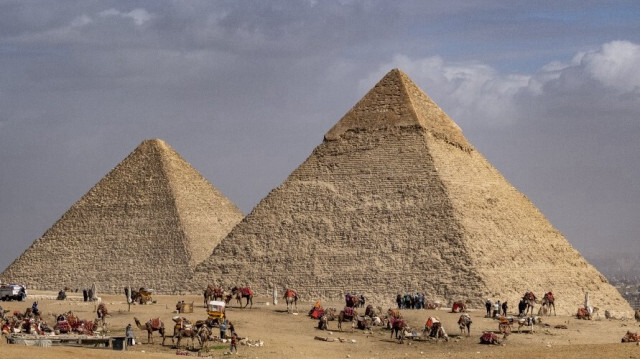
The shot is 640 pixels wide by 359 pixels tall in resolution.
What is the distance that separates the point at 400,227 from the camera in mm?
71812

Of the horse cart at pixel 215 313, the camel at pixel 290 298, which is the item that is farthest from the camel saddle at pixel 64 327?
the camel at pixel 290 298

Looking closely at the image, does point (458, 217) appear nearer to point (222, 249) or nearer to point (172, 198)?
point (222, 249)

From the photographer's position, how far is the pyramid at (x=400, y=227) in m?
69.2

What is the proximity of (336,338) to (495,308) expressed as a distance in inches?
465

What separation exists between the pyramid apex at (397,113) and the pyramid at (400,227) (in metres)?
0.07

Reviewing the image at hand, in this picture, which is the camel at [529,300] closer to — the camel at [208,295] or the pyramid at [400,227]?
the pyramid at [400,227]

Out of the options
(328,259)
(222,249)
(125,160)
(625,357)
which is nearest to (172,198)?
(125,160)

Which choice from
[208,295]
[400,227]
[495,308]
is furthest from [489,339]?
[400,227]

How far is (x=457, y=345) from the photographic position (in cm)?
5044

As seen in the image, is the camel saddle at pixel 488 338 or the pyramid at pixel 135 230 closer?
the camel saddle at pixel 488 338

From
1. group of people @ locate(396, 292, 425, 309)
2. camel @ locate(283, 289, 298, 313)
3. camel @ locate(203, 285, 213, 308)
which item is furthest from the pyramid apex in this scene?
camel @ locate(203, 285, 213, 308)

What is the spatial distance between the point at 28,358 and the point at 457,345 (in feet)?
54.4

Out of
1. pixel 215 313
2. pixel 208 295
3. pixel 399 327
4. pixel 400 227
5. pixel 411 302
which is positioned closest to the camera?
pixel 399 327

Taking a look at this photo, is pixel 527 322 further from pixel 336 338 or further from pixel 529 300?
pixel 336 338
